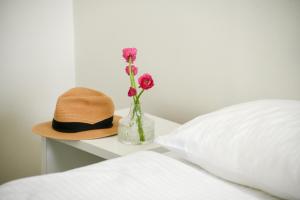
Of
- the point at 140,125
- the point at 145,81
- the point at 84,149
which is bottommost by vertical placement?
the point at 84,149

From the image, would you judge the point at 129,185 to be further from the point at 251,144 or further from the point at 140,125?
the point at 140,125

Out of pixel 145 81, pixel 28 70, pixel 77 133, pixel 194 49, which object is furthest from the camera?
pixel 28 70

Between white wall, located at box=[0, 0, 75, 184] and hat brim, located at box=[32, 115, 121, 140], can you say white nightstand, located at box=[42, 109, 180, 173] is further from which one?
white wall, located at box=[0, 0, 75, 184]

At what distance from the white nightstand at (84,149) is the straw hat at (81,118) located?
4cm

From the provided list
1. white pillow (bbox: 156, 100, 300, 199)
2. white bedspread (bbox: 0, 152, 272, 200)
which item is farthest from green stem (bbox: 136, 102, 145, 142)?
white bedspread (bbox: 0, 152, 272, 200)

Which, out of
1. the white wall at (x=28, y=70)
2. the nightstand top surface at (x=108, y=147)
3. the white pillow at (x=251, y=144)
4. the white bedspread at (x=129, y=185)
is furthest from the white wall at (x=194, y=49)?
the white bedspread at (x=129, y=185)

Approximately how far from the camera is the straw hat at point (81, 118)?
1485 mm

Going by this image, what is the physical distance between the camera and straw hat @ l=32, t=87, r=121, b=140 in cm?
149

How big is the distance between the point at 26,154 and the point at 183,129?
4.74 ft

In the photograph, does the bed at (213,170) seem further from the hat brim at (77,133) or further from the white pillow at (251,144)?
the hat brim at (77,133)

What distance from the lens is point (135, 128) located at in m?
1.40

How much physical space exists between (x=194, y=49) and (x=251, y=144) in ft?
3.05

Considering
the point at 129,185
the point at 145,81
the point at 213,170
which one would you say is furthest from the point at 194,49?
the point at 129,185

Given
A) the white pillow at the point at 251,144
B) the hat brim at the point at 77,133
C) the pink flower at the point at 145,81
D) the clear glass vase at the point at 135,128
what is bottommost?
the hat brim at the point at 77,133
